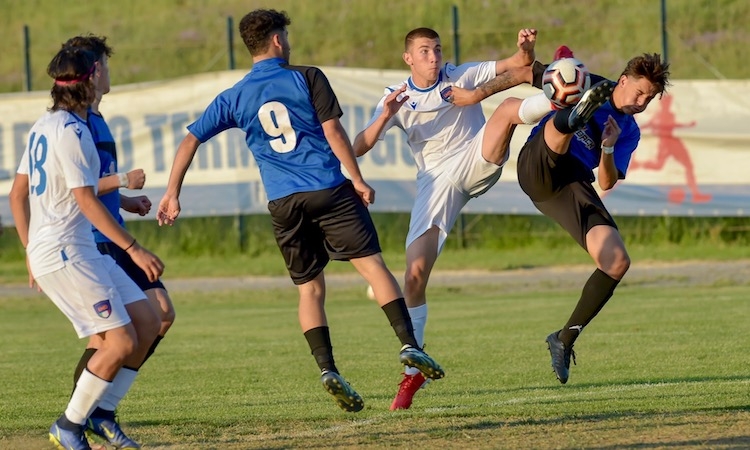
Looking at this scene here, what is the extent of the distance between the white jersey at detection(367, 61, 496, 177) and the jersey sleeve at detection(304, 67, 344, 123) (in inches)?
58.2

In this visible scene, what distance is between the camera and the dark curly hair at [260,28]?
24.3 ft

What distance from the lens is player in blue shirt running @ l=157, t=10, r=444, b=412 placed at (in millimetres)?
7273

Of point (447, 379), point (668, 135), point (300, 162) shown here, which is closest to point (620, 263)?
point (447, 379)

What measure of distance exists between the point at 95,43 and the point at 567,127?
9.33ft

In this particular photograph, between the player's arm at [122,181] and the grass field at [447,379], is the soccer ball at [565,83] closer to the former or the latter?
the grass field at [447,379]

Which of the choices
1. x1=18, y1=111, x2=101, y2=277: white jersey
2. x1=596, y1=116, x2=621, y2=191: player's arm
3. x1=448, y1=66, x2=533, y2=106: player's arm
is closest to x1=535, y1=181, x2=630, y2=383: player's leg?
x1=596, y1=116, x2=621, y2=191: player's arm

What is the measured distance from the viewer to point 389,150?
18844 millimetres

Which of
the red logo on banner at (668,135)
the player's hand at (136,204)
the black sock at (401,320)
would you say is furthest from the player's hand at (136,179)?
the red logo on banner at (668,135)

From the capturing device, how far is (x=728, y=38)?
81.6 ft

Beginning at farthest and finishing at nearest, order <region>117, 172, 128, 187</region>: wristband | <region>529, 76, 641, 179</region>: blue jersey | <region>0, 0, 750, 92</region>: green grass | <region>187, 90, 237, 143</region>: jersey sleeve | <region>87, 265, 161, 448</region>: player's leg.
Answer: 1. <region>0, 0, 750, 92</region>: green grass
2. <region>529, 76, 641, 179</region>: blue jersey
3. <region>187, 90, 237, 143</region>: jersey sleeve
4. <region>87, 265, 161, 448</region>: player's leg
5. <region>117, 172, 128, 187</region>: wristband

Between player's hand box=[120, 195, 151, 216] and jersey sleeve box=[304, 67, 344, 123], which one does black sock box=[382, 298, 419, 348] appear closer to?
jersey sleeve box=[304, 67, 344, 123]

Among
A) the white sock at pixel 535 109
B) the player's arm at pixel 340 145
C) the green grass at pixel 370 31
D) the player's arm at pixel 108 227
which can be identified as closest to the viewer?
the player's arm at pixel 108 227

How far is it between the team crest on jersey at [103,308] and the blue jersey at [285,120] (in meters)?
1.57

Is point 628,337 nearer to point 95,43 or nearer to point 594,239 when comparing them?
point 594,239
